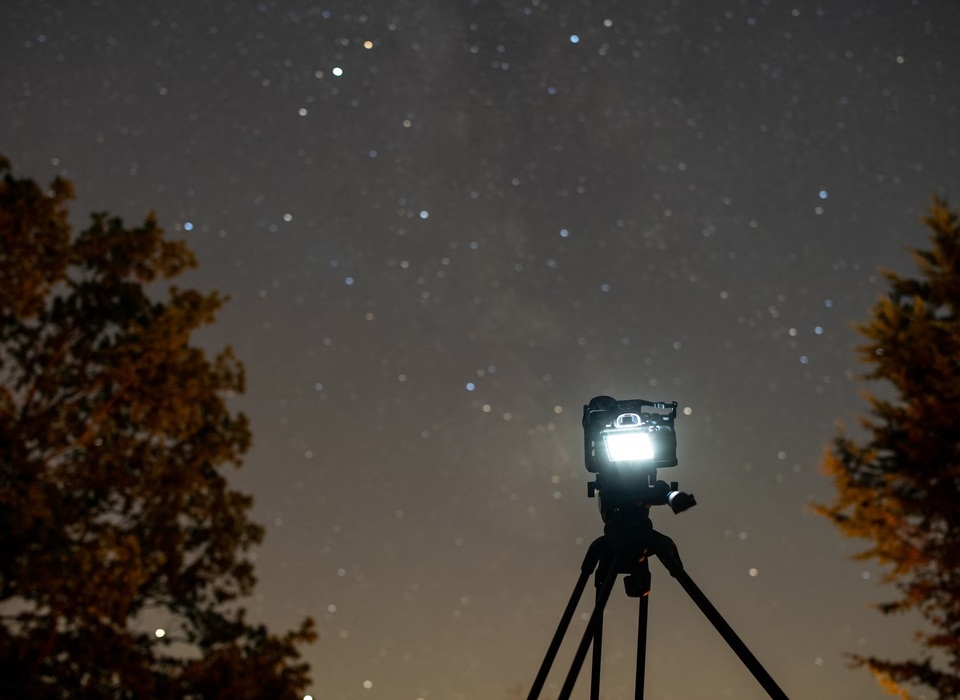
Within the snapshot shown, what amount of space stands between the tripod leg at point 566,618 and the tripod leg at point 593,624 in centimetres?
8

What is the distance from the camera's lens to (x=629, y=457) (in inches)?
118

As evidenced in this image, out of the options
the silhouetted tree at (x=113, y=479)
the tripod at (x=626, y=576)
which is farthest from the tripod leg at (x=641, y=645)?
the silhouetted tree at (x=113, y=479)

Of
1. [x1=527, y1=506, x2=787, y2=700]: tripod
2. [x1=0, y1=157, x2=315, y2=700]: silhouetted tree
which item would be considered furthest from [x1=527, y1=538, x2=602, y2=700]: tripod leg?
[x1=0, y1=157, x2=315, y2=700]: silhouetted tree

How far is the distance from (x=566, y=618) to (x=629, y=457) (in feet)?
2.39

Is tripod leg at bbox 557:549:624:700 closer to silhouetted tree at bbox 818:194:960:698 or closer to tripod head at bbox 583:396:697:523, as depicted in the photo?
tripod head at bbox 583:396:697:523

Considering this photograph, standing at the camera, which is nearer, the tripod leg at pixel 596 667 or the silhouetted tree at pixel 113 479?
the tripod leg at pixel 596 667

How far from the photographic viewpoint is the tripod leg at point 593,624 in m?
2.62

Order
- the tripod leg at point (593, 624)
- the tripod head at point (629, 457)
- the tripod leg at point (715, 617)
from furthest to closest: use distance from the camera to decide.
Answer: the tripod head at point (629, 457) → the tripod leg at point (593, 624) → the tripod leg at point (715, 617)

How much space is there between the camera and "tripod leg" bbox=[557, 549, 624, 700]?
2617 millimetres

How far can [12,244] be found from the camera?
8430 millimetres

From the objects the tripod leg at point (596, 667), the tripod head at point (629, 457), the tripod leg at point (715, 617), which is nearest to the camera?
the tripod leg at point (715, 617)

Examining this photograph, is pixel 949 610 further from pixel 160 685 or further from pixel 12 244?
pixel 12 244

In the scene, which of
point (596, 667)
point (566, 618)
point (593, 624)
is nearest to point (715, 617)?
point (593, 624)

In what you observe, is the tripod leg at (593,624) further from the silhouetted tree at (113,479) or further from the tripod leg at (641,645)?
the silhouetted tree at (113,479)
